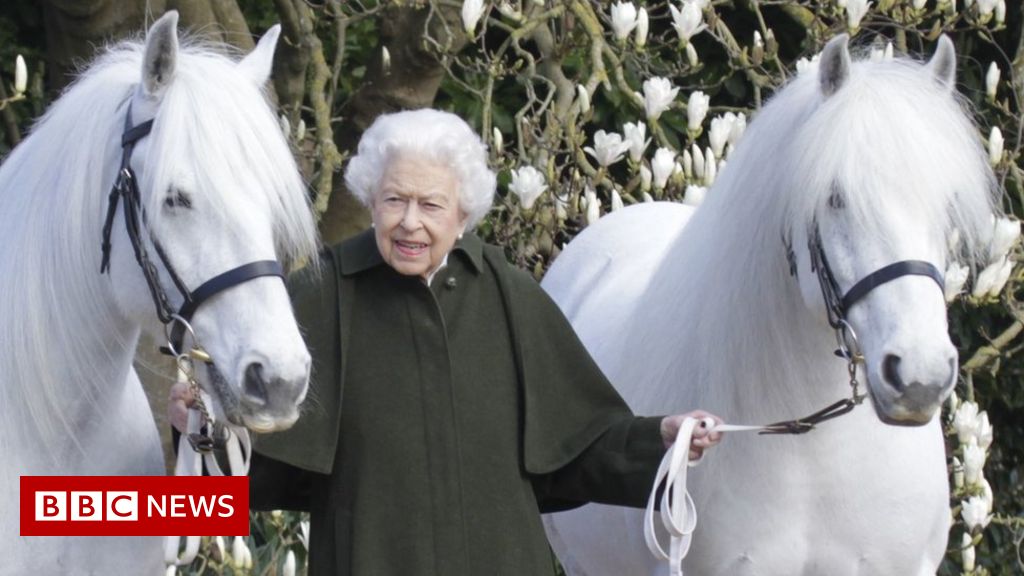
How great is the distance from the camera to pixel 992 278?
16.6 ft

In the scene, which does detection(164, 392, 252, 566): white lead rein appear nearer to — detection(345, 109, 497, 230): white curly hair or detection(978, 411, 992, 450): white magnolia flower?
detection(345, 109, 497, 230): white curly hair

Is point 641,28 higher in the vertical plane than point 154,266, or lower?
higher

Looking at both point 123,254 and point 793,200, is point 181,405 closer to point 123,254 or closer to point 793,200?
point 123,254

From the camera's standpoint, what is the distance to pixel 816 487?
12.0 feet

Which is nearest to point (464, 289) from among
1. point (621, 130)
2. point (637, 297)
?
point (637, 297)

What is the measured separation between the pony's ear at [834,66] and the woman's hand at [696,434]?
710 mm

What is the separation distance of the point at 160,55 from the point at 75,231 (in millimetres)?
367

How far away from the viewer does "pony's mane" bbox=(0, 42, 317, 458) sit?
3129 mm

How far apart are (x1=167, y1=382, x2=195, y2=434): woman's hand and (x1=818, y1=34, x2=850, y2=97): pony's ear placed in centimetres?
139

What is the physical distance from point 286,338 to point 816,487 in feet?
4.32

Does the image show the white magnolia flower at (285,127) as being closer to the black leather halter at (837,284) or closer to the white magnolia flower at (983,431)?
the black leather halter at (837,284)

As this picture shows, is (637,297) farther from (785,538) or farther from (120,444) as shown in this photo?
(120,444)

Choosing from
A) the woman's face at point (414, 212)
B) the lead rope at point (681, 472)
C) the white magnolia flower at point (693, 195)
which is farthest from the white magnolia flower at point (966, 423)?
the woman's face at point (414, 212)

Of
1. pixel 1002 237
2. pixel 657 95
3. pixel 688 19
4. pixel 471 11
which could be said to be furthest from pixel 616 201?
Result: pixel 1002 237
